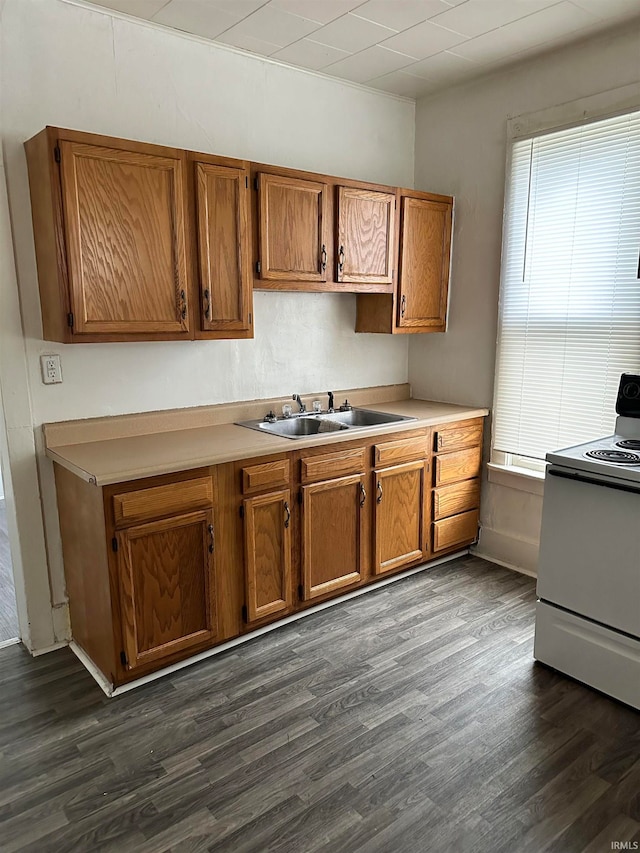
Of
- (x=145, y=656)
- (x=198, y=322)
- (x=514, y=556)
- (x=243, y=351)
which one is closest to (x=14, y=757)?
(x=145, y=656)

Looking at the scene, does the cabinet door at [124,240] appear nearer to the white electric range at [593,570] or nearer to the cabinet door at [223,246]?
the cabinet door at [223,246]

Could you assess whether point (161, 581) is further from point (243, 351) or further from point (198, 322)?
point (243, 351)

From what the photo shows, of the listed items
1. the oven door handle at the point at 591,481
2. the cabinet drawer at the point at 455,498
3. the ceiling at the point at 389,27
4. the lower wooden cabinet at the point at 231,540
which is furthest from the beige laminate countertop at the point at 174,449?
the ceiling at the point at 389,27

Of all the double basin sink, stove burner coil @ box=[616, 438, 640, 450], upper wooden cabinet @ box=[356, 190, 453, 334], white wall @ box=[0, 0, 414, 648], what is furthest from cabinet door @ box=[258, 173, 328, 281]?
stove burner coil @ box=[616, 438, 640, 450]

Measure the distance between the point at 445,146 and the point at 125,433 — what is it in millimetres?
2506

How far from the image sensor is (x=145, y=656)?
235 cm

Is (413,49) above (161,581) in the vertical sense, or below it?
above

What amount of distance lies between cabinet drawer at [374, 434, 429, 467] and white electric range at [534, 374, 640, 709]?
2.80 ft

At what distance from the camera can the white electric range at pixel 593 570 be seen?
220cm

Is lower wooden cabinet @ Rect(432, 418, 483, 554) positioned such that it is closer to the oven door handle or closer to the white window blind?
the white window blind

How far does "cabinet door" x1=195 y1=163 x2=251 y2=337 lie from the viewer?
8.36ft

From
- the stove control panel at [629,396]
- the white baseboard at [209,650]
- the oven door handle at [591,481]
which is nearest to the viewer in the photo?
the oven door handle at [591,481]

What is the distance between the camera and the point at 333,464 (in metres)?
2.84

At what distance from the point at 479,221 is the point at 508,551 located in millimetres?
1915
